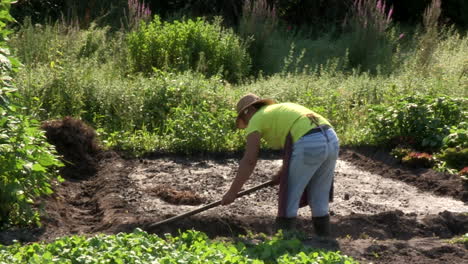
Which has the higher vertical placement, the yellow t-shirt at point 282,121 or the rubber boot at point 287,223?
the yellow t-shirt at point 282,121

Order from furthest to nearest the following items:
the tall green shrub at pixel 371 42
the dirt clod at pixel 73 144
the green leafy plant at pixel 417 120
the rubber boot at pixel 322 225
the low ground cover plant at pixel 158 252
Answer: the tall green shrub at pixel 371 42, the green leafy plant at pixel 417 120, the dirt clod at pixel 73 144, the rubber boot at pixel 322 225, the low ground cover plant at pixel 158 252

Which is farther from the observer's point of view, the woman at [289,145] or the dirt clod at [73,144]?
the dirt clod at [73,144]

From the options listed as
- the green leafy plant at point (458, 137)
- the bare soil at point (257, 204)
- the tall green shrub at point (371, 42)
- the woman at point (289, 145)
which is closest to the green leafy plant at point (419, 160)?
the bare soil at point (257, 204)

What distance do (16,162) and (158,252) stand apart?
190 centimetres

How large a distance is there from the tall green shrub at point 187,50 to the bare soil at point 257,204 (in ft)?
11.2

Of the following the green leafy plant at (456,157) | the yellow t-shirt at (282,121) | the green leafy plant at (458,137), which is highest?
the yellow t-shirt at (282,121)

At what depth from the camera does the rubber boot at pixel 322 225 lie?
23.6 feet

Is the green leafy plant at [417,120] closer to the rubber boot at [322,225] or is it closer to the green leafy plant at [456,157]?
the green leafy plant at [456,157]

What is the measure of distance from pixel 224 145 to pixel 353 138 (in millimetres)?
1873

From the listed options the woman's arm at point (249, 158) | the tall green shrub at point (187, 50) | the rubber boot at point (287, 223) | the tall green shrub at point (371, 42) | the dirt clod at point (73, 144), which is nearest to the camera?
the woman's arm at point (249, 158)

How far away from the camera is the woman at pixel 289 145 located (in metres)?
6.78

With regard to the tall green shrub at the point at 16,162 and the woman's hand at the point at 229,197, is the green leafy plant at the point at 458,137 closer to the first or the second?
the woman's hand at the point at 229,197

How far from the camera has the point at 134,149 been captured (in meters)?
10.5

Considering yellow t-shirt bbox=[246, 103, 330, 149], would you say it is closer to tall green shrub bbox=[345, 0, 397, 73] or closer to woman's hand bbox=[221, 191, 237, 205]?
woman's hand bbox=[221, 191, 237, 205]
